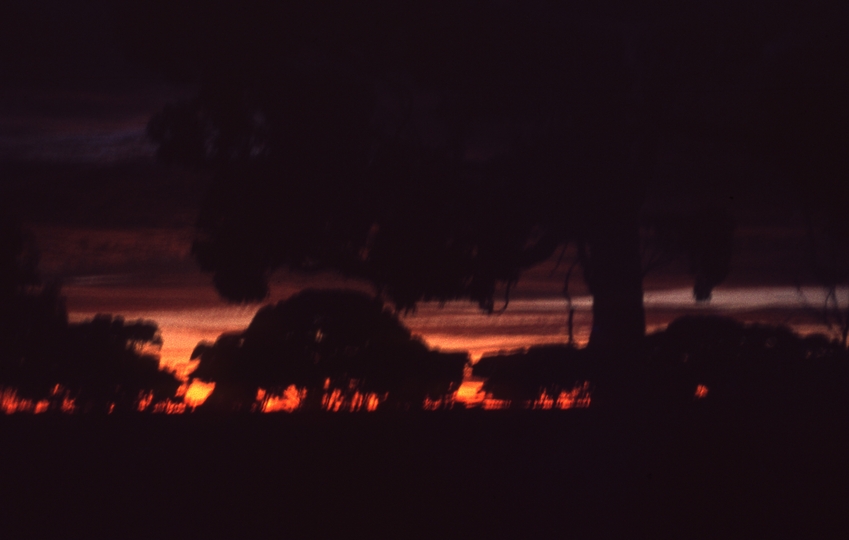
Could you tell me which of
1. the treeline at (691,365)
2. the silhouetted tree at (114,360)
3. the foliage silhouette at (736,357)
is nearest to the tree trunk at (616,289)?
the treeline at (691,365)

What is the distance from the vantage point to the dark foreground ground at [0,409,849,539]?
5.42 meters

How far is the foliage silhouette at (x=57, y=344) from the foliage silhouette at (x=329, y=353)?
945 millimetres

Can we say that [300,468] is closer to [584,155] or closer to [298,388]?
[298,388]

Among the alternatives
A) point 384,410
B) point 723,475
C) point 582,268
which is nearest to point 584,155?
point 582,268

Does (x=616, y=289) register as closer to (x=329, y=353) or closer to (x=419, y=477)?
(x=329, y=353)

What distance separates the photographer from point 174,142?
1264cm

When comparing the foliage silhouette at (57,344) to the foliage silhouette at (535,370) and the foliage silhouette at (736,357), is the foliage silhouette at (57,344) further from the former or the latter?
the foliage silhouette at (736,357)

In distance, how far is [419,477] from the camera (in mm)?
6246

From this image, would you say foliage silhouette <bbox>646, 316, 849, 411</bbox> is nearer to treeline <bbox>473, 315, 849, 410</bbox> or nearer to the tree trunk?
treeline <bbox>473, 315, 849, 410</bbox>

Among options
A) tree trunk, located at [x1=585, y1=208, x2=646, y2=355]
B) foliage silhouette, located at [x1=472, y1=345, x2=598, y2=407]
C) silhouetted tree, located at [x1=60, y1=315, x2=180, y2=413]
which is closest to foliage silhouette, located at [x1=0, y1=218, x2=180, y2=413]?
silhouetted tree, located at [x1=60, y1=315, x2=180, y2=413]

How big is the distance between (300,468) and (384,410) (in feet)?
5.43

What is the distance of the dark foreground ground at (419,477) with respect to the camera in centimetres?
542

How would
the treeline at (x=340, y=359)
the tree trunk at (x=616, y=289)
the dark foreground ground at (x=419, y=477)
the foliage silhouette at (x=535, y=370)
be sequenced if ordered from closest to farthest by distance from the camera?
the dark foreground ground at (x=419, y=477) < the treeline at (x=340, y=359) < the foliage silhouette at (x=535, y=370) < the tree trunk at (x=616, y=289)

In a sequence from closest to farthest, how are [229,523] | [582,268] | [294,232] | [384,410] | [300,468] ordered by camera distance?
[229,523] → [300,468] → [384,410] → [294,232] → [582,268]
